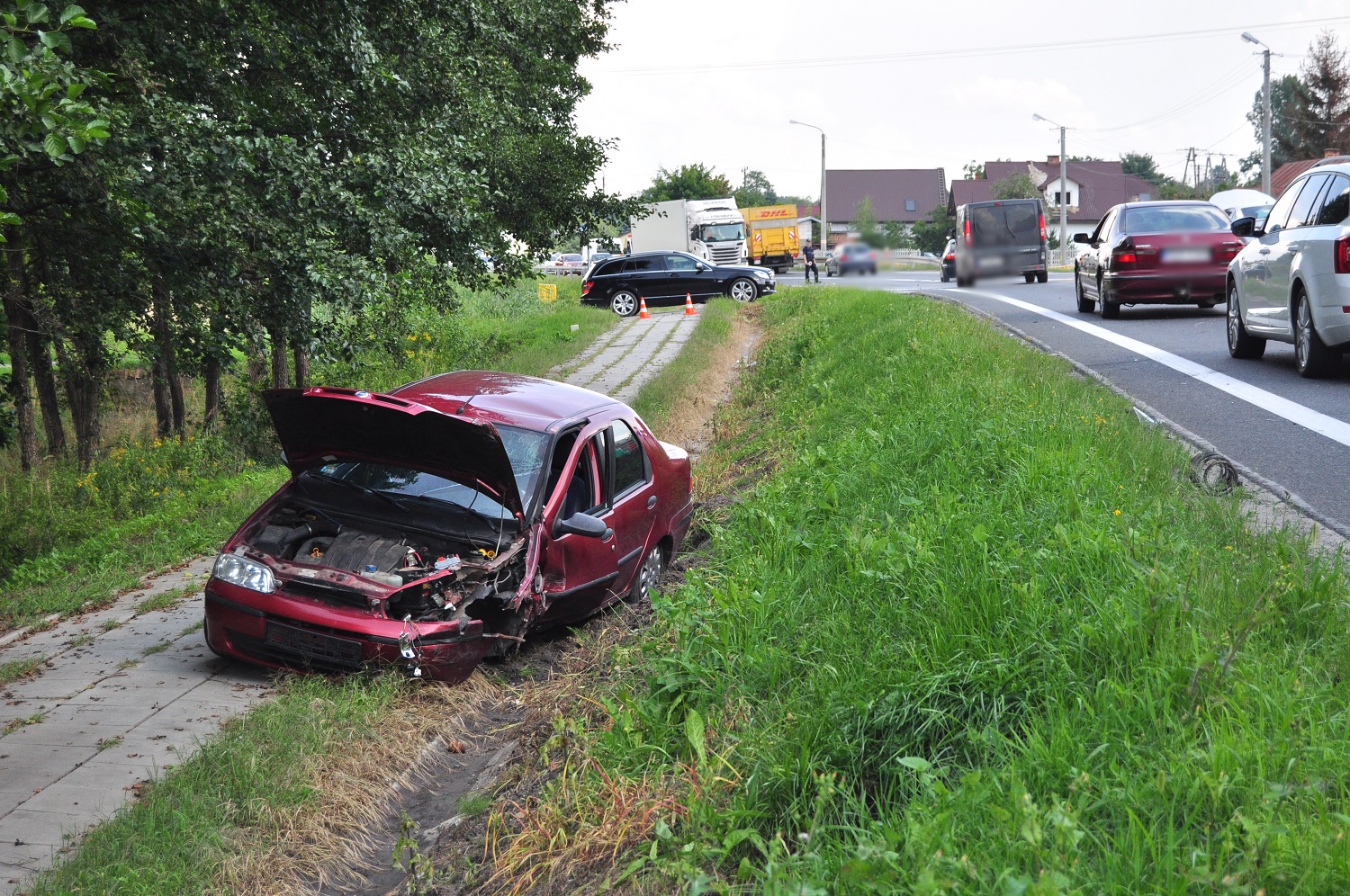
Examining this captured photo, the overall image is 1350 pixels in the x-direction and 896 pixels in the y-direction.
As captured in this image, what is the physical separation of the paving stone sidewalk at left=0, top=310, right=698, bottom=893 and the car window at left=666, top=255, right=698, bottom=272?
23.7 metres

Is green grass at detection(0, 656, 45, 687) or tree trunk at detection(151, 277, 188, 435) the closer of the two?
green grass at detection(0, 656, 45, 687)

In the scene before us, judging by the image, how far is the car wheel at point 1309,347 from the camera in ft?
31.9

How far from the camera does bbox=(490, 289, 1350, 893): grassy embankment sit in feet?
9.39

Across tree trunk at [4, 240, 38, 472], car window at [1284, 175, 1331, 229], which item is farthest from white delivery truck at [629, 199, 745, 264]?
car window at [1284, 175, 1331, 229]

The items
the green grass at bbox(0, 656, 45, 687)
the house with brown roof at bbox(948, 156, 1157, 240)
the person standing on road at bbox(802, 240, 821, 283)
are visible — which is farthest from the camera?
the house with brown roof at bbox(948, 156, 1157, 240)

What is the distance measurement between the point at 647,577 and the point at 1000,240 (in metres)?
9.76

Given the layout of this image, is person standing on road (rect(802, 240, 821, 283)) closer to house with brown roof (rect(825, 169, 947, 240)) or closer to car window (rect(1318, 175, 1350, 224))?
house with brown roof (rect(825, 169, 947, 240))

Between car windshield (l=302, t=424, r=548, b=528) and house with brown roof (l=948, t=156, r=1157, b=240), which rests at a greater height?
house with brown roof (l=948, t=156, r=1157, b=240)

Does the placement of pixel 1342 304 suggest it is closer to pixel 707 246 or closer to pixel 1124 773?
pixel 1124 773

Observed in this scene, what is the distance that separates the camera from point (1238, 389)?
32.0 feet

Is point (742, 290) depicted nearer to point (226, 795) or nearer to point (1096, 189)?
point (226, 795)

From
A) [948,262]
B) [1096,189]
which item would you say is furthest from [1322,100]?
[948,262]

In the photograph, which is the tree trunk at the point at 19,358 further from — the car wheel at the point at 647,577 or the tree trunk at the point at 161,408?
the car wheel at the point at 647,577

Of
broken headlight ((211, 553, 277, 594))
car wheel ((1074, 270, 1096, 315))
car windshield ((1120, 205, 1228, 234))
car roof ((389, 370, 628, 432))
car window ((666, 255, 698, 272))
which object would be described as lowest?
broken headlight ((211, 553, 277, 594))
